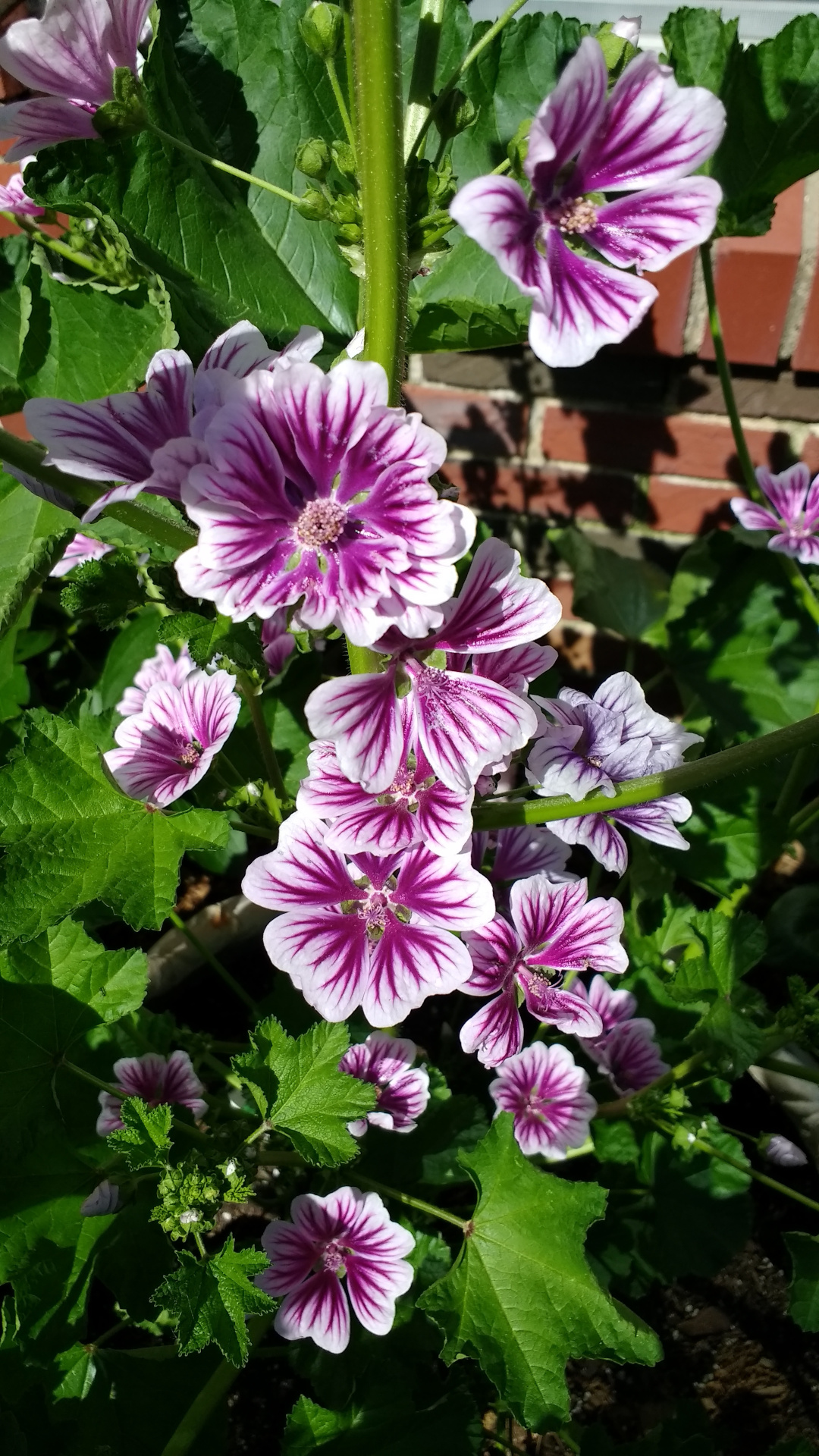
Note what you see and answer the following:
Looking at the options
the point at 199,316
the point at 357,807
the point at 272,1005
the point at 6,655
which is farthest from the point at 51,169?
the point at 272,1005

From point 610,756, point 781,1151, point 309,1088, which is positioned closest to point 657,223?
point 610,756

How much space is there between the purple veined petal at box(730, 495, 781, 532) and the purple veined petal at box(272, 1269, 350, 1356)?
938mm

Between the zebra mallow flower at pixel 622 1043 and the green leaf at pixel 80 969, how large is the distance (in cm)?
48

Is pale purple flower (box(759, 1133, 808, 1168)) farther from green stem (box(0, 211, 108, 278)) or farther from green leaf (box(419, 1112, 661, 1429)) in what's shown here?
green stem (box(0, 211, 108, 278))

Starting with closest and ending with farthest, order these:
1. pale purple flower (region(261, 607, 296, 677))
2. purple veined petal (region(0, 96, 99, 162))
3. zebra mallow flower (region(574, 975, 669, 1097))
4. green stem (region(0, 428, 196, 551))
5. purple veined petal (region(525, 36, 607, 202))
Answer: purple veined petal (region(525, 36, 607, 202)) < green stem (region(0, 428, 196, 551)) < purple veined petal (region(0, 96, 99, 162)) < pale purple flower (region(261, 607, 296, 677)) < zebra mallow flower (region(574, 975, 669, 1097))

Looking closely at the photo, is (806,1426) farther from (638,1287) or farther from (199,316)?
A: (199,316)

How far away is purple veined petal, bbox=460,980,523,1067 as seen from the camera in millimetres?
896

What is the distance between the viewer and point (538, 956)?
95 centimetres

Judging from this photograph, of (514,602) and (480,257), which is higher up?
(480,257)

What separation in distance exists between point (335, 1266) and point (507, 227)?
0.91 metres

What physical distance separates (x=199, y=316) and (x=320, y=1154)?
27.6 inches

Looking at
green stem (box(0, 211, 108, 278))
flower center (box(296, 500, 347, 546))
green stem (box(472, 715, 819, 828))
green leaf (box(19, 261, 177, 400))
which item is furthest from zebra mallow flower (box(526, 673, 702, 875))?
green stem (box(0, 211, 108, 278))

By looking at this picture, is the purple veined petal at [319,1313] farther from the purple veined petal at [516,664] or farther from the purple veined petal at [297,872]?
the purple veined petal at [516,664]

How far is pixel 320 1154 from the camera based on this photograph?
89 centimetres
